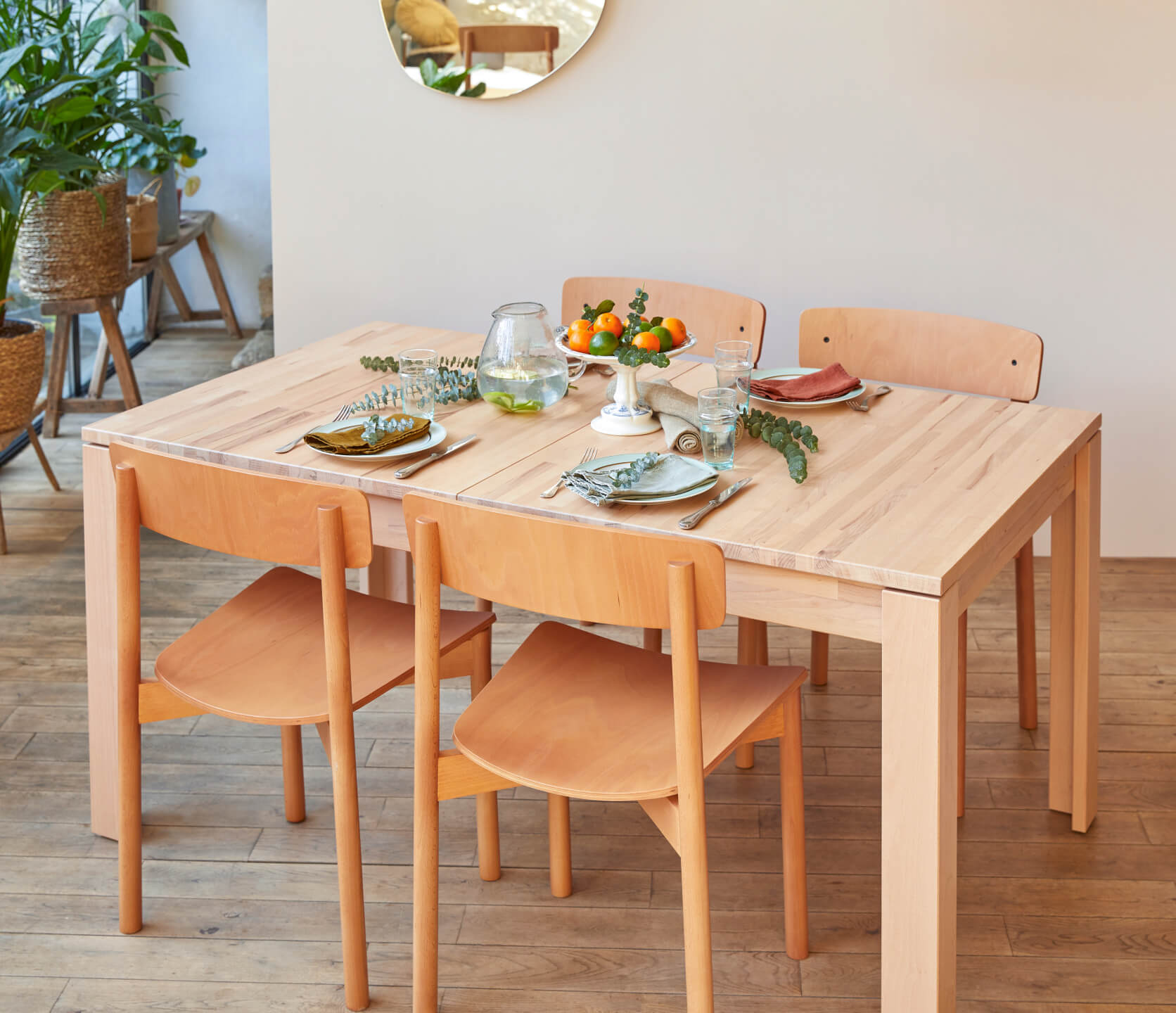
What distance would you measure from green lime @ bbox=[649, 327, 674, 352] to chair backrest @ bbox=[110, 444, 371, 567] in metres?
0.58

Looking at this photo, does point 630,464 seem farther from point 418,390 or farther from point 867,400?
point 867,400

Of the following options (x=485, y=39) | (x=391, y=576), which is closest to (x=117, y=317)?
(x=485, y=39)

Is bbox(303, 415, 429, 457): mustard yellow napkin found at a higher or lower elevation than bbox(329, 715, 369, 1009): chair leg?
higher

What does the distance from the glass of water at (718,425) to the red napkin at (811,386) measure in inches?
12.6

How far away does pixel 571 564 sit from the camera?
1.43 meters

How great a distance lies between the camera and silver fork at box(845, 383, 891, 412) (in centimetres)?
212

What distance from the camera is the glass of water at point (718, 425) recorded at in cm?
180

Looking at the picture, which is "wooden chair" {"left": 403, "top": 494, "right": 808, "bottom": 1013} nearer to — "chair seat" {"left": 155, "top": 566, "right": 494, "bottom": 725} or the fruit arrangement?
"chair seat" {"left": 155, "top": 566, "right": 494, "bottom": 725}

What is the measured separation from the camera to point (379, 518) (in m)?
1.86

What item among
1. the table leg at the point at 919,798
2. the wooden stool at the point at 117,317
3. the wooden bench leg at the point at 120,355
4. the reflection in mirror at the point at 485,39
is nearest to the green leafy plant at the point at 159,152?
the wooden stool at the point at 117,317

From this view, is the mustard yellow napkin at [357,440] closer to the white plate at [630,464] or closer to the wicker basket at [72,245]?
the white plate at [630,464]

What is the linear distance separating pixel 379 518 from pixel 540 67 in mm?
1745

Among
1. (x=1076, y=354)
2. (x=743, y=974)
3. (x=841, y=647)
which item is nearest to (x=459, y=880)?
(x=743, y=974)

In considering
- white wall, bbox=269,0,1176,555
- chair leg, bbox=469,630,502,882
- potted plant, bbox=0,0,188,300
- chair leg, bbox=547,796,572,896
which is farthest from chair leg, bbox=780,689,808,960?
potted plant, bbox=0,0,188,300
